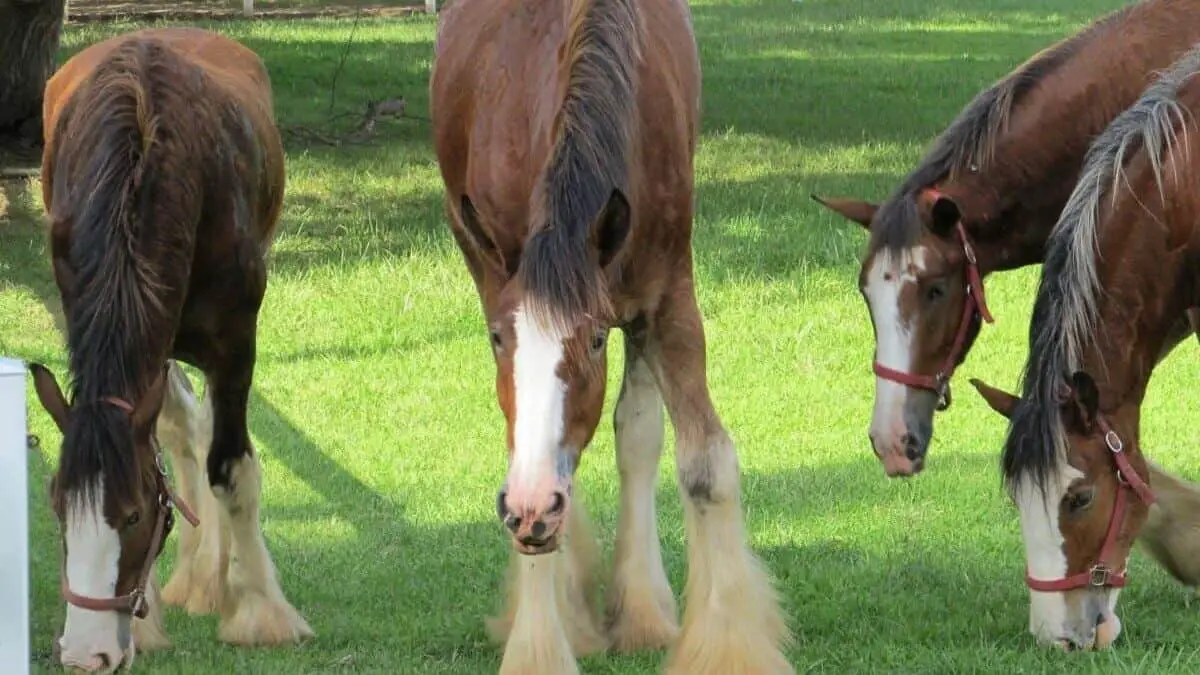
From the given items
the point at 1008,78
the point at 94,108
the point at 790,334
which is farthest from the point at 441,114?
the point at 790,334

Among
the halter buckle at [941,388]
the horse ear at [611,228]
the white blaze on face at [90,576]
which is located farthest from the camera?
the halter buckle at [941,388]

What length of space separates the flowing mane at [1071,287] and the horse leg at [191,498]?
9.54ft

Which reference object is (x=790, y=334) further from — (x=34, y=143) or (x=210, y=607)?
(x=34, y=143)

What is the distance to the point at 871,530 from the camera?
7.31m

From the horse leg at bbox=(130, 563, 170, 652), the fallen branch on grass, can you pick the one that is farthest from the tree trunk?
the horse leg at bbox=(130, 563, 170, 652)

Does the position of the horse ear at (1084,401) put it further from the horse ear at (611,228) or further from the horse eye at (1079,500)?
the horse ear at (611,228)

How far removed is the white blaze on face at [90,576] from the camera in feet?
17.3

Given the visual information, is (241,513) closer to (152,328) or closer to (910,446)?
(152,328)

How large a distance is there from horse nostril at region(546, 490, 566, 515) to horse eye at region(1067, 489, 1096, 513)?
1628 mm

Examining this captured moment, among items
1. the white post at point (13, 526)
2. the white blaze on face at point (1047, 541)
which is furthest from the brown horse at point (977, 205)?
the white post at point (13, 526)

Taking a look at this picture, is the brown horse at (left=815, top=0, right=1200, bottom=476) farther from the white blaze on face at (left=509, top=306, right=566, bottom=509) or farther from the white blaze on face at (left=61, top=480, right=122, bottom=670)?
the white blaze on face at (left=61, top=480, right=122, bottom=670)

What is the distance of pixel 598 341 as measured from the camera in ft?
16.4

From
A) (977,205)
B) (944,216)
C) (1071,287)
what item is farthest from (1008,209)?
(1071,287)

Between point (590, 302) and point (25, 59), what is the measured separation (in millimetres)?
9603
